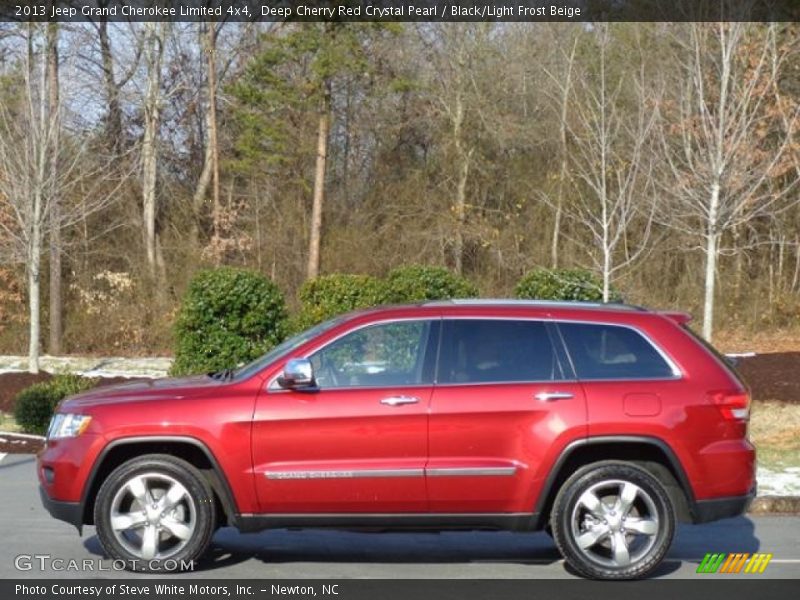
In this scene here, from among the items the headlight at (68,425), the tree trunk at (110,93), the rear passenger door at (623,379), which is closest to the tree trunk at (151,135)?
the tree trunk at (110,93)

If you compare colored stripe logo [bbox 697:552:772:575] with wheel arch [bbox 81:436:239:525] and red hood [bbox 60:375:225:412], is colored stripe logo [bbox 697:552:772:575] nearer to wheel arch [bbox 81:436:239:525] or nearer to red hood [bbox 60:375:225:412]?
wheel arch [bbox 81:436:239:525]

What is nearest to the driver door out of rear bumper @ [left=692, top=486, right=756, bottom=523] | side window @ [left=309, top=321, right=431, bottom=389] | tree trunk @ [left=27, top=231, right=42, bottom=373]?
side window @ [left=309, top=321, right=431, bottom=389]

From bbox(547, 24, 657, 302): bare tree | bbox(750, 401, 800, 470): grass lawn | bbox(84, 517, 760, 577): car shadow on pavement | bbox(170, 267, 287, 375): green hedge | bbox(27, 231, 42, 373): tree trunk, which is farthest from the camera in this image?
bbox(27, 231, 42, 373): tree trunk

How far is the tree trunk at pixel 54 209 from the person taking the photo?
65.4 ft

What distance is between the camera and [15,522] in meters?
9.38

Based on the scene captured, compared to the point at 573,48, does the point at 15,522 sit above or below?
below

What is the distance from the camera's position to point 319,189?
26859 millimetres

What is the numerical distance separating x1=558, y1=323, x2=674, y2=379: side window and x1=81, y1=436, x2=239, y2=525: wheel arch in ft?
7.46

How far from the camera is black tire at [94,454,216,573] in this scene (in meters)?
7.56

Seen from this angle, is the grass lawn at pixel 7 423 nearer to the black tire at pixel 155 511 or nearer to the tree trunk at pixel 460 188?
the black tire at pixel 155 511

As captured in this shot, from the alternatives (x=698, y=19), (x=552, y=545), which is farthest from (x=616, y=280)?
(x=552, y=545)

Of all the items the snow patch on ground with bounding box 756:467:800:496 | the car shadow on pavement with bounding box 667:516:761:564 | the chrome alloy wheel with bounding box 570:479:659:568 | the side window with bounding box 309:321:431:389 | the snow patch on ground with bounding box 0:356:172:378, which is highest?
the side window with bounding box 309:321:431:389
